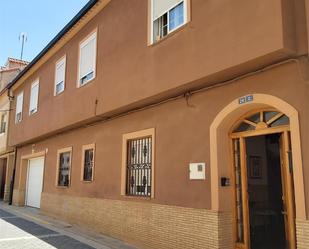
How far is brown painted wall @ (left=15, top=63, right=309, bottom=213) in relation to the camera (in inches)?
228

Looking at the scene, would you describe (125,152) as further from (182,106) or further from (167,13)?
(167,13)

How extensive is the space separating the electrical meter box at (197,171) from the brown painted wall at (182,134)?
0.11m

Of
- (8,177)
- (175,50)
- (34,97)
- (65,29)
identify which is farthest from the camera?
(8,177)

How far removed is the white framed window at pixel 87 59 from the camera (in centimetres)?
1182

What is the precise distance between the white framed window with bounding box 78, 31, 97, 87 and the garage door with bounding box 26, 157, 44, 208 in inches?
287

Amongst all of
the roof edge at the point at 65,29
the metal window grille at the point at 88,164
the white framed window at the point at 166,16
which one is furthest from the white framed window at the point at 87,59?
the white framed window at the point at 166,16

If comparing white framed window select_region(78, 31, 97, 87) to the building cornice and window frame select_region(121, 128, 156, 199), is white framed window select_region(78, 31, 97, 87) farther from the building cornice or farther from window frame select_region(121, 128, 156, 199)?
window frame select_region(121, 128, 156, 199)

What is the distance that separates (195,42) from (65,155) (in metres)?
9.42

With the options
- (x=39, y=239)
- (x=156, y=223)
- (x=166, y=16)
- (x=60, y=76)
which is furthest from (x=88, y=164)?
(x=166, y=16)

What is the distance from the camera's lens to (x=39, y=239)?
1009 cm

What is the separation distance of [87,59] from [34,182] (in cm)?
982

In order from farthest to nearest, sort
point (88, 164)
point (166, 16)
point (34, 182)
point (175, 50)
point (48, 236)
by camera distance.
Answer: point (34, 182) → point (88, 164) → point (48, 236) → point (166, 16) → point (175, 50)

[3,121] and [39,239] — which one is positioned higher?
[3,121]

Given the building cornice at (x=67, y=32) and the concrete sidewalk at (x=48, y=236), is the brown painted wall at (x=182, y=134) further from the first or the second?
the building cornice at (x=67, y=32)
